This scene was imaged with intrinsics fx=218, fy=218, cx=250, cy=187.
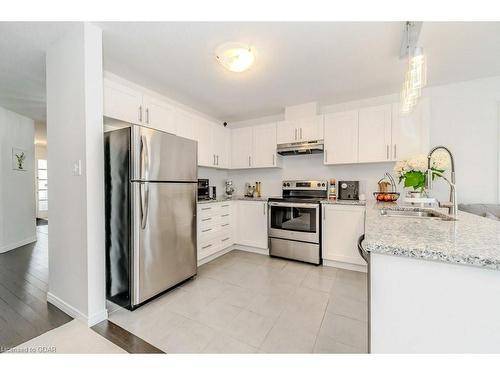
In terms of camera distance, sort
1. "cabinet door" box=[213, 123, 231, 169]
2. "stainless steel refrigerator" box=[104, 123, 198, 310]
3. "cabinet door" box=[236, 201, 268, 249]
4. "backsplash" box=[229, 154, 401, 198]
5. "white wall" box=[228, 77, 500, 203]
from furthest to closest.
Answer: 1. "cabinet door" box=[213, 123, 231, 169]
2. "cabinet door" box=[236, 201, 268, 249]
3. "backsplash" box=[229, 154, 401, 198]
4. "white wall" box=[228, 77, 500, 203]
5. "stainless steel refrigerator" box=[104, 123, 198, 310]

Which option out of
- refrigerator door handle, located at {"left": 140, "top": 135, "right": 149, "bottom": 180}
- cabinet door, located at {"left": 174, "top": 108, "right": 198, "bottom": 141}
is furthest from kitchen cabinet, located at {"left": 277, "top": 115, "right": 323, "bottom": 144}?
refrigerator door handle, located at {"left": 140, "top": 135, "right": 149, "bottom": 180}

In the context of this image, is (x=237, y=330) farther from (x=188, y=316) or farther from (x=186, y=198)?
(x=186, y=198)

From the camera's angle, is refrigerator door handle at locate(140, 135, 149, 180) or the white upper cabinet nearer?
refrigerator door handle at locate(140, 135, 149, 180)

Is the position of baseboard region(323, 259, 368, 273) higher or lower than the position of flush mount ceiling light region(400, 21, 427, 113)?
lower

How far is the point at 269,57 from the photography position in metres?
2.08

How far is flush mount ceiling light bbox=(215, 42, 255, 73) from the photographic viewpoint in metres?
1.79

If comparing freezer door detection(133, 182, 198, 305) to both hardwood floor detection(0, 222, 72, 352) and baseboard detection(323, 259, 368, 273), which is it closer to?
hardwood floor detection(0, 222, 72, 352)

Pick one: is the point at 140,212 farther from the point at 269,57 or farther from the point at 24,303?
the point at 269,57

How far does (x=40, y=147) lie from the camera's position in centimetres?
650

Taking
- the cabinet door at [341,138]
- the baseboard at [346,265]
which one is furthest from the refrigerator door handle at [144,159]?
the baseboard at [346,265]

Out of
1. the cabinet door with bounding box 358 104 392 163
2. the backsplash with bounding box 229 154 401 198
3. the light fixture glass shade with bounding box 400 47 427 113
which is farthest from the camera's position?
the backsplash with bounding box 229 154 401 198

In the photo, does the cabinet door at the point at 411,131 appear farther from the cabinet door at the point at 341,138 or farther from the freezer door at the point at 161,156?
the freezer door at the point at 161,156

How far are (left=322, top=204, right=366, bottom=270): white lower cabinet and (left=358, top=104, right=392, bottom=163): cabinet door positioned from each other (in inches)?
29.0
